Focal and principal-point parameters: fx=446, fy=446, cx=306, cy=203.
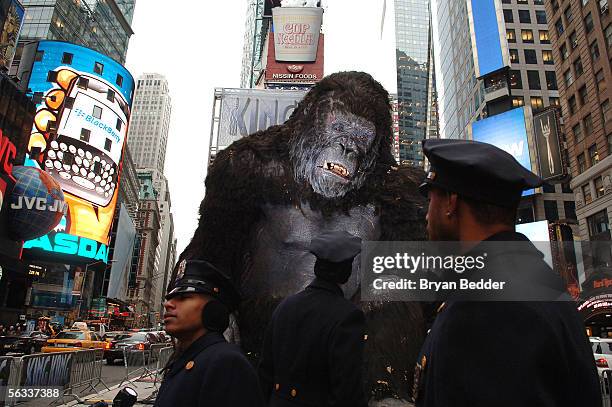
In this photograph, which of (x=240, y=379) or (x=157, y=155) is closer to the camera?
(x=240, y=379)

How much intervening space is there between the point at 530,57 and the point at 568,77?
20.9 meters

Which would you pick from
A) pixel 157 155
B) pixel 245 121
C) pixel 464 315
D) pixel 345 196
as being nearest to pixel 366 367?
pixel 345 196

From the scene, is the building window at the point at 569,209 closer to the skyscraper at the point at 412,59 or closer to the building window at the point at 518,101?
the building window at the point at 518,101

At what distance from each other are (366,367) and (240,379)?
1506 millimetres

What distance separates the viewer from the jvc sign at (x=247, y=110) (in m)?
18.2

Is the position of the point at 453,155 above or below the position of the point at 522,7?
below

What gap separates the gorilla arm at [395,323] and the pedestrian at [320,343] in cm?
62

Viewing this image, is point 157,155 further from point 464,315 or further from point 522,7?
point 464,315

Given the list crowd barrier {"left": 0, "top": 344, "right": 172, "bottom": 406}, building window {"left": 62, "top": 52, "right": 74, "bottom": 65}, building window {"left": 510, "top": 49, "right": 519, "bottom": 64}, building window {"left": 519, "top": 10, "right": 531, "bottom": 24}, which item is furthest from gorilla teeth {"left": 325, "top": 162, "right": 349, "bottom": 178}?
building window {"left": 519, "top": 10, "right": 531, "bottom": 24}

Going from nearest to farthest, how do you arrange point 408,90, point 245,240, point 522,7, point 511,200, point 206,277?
point 511,200, point 206,277, point 245,240, point 522,7, point 408,90

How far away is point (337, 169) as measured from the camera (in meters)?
3.59

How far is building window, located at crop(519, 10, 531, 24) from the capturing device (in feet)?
199

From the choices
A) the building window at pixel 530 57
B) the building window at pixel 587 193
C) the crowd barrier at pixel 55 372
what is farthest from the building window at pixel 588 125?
the crowd barrier at pixel 55 372

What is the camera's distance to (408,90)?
14088 cm
